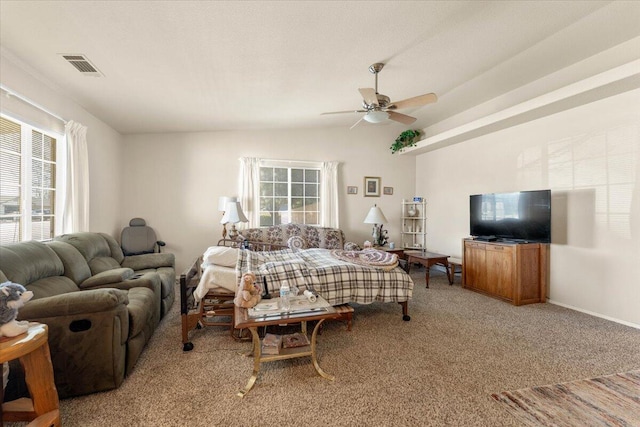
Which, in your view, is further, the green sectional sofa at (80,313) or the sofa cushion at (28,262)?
the sofa cushion at (28,262)

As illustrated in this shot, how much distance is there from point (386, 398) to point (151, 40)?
10.9ft

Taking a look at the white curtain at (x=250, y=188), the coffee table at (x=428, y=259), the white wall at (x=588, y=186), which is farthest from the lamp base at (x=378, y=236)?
the white curtain at (x=250, y=188)

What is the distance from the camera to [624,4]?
2332mm

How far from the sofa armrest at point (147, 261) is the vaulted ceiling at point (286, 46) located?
80.6 inches

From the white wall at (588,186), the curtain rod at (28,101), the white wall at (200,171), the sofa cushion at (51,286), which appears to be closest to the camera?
the sofa cushion at (51,286)

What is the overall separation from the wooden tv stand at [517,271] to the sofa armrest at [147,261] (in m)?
4.61

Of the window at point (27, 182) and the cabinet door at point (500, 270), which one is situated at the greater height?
the window at point (27, 182)

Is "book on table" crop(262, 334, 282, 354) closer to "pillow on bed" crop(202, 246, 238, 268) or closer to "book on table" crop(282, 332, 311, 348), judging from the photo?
"book on table" crop(282, 332, 311, 348)

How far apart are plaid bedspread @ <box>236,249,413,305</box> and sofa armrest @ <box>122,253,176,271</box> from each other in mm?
1410

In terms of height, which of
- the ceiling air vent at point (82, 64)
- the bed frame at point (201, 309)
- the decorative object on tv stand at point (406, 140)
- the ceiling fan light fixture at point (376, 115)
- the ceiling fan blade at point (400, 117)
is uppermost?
the decorative object on tv stand at point (406, 140)

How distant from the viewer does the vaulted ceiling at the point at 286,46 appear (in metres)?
2.17

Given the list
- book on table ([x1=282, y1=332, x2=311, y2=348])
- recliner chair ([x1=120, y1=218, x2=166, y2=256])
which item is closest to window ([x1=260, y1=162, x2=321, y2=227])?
recliner chair ([x1=120, y1=218, x2=166, y2=256])

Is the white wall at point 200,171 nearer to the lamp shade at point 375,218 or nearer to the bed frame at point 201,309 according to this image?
the lamp shade at point 375,218

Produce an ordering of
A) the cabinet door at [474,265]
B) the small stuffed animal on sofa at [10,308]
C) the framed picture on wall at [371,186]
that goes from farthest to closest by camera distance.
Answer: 1. the framed picture on wall at [371,186]
2. the cabinet door at [474,265]
3. the small stuffed animal on sofa at [10,308]
